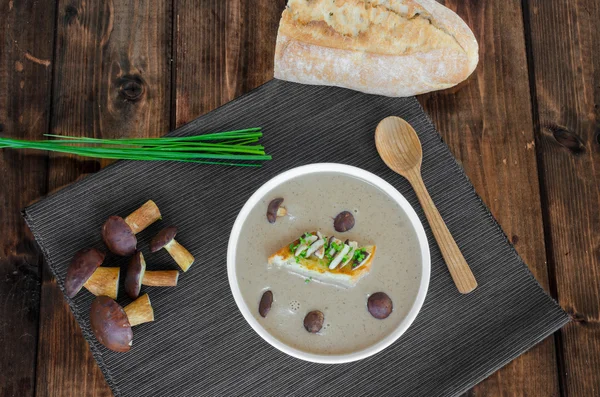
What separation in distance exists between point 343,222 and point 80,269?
0.84 metres

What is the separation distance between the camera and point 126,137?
2.26 m

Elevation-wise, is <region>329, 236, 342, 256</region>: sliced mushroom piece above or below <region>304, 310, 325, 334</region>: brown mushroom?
above

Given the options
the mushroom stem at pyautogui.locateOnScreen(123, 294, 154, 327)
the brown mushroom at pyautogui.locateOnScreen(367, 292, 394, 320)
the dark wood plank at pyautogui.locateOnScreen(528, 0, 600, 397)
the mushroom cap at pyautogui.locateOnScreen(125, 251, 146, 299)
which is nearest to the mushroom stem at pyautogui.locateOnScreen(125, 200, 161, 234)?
the mushroom cap at pyautogui.locateOnScreen(125, 251, 146, 299)

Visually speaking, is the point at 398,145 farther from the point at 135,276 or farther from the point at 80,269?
the point at 80,269

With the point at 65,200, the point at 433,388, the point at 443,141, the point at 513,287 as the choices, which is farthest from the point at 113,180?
the point at 513,287

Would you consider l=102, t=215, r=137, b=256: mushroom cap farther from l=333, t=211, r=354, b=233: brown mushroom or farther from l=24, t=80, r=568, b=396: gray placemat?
l=333, t=211, r=354, b=233: brown mushroom

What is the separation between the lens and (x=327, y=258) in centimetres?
185

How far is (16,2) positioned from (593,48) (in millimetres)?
2228

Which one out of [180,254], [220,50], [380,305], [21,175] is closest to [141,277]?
[180,254]

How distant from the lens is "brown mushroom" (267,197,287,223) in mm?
1862

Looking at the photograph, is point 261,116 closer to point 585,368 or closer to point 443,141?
point 443,141

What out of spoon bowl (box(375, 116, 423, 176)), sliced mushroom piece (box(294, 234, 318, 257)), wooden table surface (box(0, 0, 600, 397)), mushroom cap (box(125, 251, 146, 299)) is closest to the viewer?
sliced mushroom piece (box(294, 234, 318, 257))

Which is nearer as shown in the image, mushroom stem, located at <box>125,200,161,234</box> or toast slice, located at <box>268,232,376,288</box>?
toast slice, located at <box>268,232,376,288</box>

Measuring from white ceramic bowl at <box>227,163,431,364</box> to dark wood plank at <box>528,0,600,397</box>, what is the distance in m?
0.65
